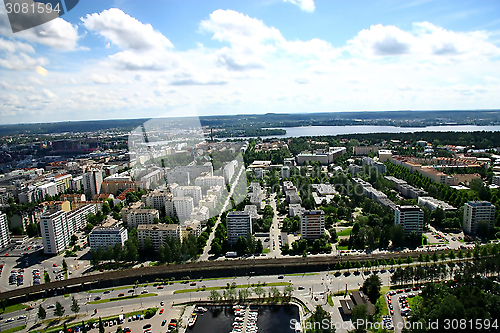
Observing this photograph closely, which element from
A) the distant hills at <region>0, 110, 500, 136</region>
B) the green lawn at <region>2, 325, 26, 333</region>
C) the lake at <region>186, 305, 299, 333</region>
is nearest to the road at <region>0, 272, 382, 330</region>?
the green lawn at <region>2, 325, 26, 333</region>

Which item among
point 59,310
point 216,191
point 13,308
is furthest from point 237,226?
point 13,308

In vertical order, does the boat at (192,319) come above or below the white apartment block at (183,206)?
below

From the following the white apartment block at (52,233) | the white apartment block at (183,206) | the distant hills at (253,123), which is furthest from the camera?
the distant hills at (253,123)

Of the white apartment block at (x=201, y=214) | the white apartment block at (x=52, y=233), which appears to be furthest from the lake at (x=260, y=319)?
the white apartment block at (x=52, y=233)

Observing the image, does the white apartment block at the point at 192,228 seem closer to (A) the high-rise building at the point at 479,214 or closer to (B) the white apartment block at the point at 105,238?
(B) the white apartment block at the point at 105,238

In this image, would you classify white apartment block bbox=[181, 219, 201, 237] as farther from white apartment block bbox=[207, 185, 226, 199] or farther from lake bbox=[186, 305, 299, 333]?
lake bbox=[186, 305, 299, 333]

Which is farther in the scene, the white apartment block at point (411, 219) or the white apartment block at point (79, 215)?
the white apartment block at point (79, 215)
